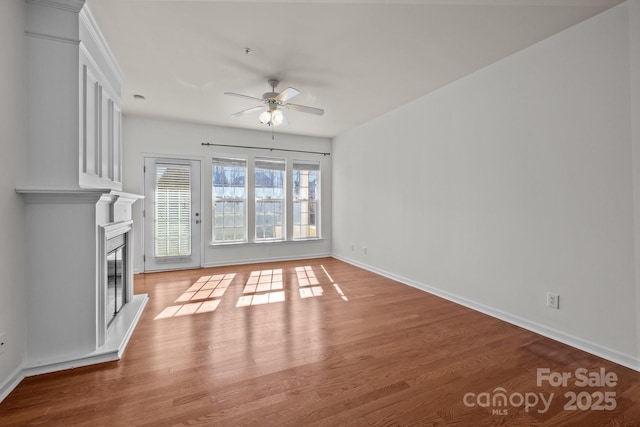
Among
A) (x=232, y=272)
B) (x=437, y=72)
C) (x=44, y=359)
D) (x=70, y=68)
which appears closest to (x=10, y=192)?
(x=70, y=68)

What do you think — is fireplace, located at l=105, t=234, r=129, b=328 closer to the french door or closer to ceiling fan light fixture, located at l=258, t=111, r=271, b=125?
the french door

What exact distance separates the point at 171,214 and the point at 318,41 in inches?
158

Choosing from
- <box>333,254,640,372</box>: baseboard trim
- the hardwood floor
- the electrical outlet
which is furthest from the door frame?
the electrical outlet

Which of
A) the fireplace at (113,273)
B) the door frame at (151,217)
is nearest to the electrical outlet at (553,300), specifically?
the fireplace at (113,273)

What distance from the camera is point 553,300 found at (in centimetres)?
262

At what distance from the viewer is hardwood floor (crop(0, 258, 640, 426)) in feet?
5.44

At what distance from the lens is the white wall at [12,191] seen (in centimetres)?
182

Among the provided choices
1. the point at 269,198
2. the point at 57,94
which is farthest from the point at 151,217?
the point at 57,94

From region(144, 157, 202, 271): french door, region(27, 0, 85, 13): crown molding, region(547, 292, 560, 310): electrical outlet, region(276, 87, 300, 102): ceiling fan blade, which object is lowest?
region(547, 292, 560, 310): electrical outlet

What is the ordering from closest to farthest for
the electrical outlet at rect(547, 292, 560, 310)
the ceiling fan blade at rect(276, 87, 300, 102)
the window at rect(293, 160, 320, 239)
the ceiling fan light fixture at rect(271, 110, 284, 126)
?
the electrical outlet at rect(547, 292, 560, 310) < the ceiling fan blade at rect(276, 87, 300, 102) < the ceiling fan light fixture at rect(271, 110, 284, 126) < the window at rect(293, 160, 320, 239)

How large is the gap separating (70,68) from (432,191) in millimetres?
3916

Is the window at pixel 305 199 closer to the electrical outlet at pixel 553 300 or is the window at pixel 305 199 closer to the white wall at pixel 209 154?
the white wall at pixel 209 154

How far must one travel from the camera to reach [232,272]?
201 inches

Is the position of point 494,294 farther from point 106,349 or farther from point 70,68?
point 70,68
